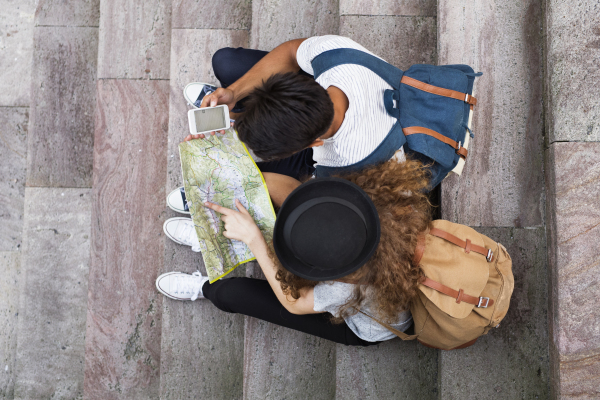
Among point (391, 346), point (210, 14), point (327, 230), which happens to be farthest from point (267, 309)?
point (210, 14)

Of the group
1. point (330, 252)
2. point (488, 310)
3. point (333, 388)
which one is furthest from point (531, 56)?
point (333, 388)

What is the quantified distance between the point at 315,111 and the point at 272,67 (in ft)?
2.13

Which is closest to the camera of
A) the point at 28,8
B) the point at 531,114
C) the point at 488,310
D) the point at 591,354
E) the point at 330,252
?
the point at 330,252

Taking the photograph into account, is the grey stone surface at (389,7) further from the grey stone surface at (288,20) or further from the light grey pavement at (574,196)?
the light grey pavement at (574,196)

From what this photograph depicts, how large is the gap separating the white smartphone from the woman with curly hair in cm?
49

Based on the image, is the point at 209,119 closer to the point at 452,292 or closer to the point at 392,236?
the point at 392,236

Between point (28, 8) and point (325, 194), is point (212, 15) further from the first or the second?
point (325, 194)

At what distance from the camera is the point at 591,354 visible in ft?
6.23

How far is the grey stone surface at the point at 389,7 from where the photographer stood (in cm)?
244

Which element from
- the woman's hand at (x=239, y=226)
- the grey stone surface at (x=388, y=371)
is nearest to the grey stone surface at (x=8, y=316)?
the woman's hand at (x=239, y=226)

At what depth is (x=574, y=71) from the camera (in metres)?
1.98

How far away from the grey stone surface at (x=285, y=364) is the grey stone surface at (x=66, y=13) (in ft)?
8.81

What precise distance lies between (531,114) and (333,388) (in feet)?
7.25

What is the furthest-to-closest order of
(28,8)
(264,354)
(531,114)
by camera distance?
(28,8) < (264,354) < (531,114)
